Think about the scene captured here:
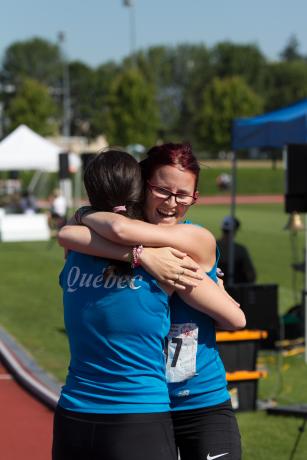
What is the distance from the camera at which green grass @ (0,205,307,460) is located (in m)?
6.82

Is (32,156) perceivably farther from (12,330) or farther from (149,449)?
(149,449)

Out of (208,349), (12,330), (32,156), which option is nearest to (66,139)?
(32,156)

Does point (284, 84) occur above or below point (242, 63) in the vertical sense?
below

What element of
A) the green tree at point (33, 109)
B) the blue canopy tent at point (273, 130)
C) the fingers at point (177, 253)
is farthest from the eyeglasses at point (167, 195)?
the green tree at point (33, 109)

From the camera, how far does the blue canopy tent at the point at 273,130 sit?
10156mm

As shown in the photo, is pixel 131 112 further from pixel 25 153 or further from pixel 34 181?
pixel 25 153

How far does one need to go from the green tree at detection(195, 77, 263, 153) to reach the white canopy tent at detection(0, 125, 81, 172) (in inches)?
2710

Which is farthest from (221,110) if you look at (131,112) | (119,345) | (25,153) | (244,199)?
(119,345)

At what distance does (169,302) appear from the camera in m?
2.80

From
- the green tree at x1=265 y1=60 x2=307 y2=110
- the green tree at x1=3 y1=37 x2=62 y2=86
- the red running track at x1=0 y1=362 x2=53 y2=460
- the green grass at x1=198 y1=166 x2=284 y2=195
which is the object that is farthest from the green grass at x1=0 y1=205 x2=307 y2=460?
the green tree at x1=3 y1=37 x2=62 y2=86

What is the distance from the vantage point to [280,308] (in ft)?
44.3

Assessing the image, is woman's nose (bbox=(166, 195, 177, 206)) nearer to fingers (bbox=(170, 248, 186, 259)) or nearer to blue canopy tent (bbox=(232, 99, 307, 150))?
fingers (bbox=(170, 248, 186, 259))

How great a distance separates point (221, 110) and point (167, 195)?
9764 centimetres

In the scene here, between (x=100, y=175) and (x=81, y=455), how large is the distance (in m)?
0.82
